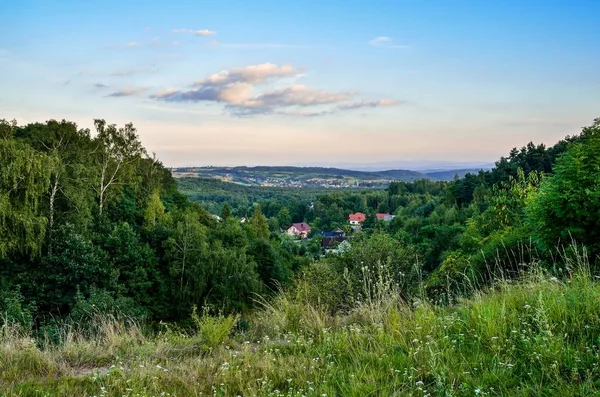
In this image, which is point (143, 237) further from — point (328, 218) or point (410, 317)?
point (328, 218)

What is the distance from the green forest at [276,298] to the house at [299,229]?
82833 millimetres

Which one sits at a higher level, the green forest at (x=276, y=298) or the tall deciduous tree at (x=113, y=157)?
the tall deciduous tree at (x=113, y=157)

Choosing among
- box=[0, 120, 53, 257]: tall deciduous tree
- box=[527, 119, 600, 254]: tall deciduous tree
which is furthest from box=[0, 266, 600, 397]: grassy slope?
box=[0, 120, 53, 257]: tall deciduous tree

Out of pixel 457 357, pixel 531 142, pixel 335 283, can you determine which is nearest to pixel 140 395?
pixel 457 357

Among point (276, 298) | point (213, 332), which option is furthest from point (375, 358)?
point (276, 298)

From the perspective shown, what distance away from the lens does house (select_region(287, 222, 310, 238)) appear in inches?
4673

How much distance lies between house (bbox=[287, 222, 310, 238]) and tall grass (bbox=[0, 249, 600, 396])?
112 metres

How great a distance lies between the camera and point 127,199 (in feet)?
112

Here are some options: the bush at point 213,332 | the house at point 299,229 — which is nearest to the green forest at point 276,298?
the bush at point 213,332

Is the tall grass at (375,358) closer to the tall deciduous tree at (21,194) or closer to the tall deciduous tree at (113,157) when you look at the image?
the tall deciduous tree at (21,194)

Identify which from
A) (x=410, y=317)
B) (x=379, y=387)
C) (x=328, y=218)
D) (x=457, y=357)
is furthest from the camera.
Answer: (x=328, y=218)

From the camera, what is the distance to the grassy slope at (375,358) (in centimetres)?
329

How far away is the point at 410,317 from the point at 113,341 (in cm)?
354

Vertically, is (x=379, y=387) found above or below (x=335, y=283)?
above
